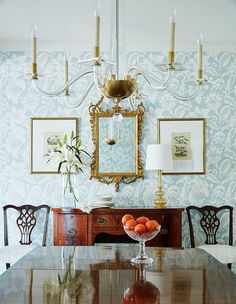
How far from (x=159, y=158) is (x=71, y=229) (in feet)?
3.58

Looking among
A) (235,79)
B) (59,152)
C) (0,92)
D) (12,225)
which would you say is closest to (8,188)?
(12,225)

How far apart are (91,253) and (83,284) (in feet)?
2.42

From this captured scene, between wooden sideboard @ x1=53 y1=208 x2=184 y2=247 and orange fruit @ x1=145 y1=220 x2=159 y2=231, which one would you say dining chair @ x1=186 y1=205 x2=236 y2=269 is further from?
orange fruit @ x1=145 y1=220 x2=159 y2=231

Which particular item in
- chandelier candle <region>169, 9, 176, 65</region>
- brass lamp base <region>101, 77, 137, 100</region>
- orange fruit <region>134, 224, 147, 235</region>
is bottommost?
orange fruit <region>134, 224, 147, 235</region>

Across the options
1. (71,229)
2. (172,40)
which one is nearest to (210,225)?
(71,229)

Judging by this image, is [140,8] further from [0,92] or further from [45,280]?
[45,280]

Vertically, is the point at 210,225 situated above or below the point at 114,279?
below

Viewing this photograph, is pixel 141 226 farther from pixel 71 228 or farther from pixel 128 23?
pixel 128 23

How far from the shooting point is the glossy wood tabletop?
5.52 ft

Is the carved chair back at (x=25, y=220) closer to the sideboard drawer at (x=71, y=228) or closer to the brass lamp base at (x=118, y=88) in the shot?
the sideboard drawer at (x=71, y=228)

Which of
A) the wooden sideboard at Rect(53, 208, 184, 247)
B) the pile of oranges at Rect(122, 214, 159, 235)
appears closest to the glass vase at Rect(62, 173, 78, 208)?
the wooden sideboard at Rect(53, 208, 184, 247)

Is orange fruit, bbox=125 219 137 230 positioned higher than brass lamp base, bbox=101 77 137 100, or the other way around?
brass lamp base, bbox=101 77 137 100

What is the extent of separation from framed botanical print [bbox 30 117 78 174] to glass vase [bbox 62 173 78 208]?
37 centimetres

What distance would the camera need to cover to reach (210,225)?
4.49 m
